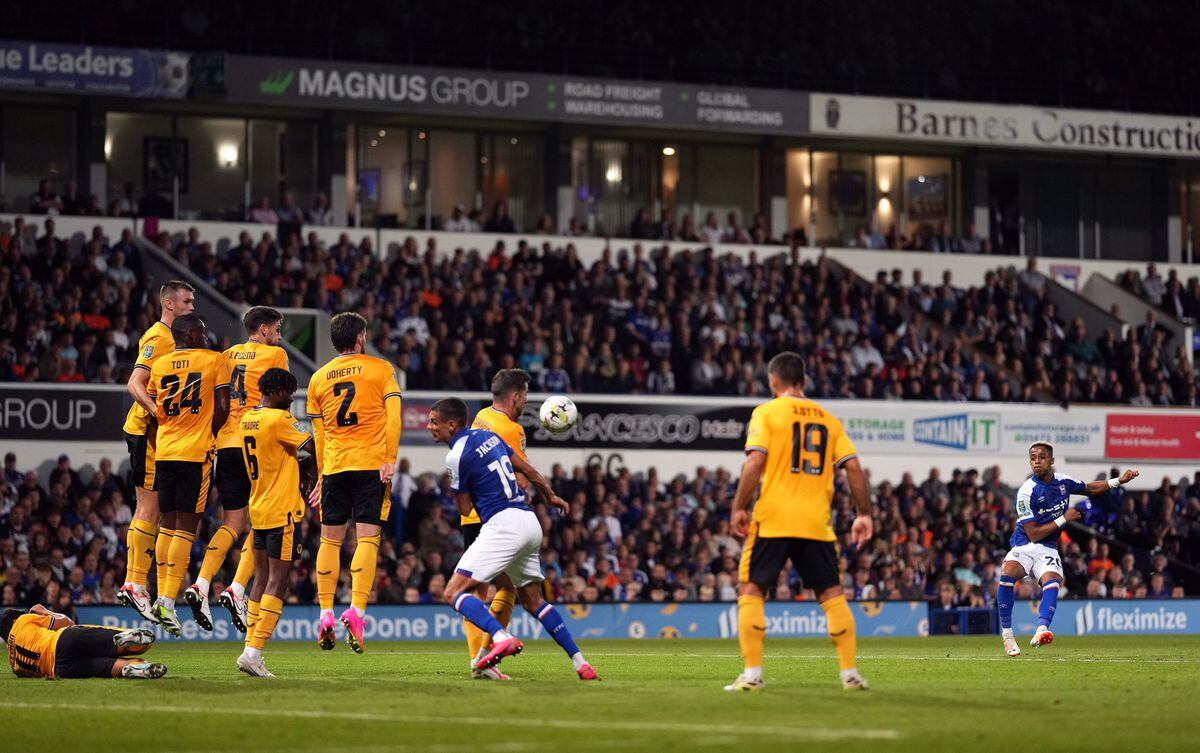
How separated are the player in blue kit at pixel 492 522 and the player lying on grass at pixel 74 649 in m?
2.53

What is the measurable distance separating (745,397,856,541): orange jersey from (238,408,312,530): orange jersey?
4335mm

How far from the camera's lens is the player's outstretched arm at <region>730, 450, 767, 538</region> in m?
11.4

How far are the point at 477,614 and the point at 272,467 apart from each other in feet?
8.78

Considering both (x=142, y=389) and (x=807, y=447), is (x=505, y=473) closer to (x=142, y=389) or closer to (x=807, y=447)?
(x=807, y=447)

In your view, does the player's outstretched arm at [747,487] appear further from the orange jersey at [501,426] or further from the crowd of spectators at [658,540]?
the crowd of spectators at [658,540]

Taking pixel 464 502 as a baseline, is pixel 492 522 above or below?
below

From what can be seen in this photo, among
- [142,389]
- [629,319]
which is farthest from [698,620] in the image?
[142,389]

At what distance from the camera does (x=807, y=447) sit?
1188 cm

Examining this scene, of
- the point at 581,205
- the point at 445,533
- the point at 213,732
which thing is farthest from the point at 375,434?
the point at 581,205

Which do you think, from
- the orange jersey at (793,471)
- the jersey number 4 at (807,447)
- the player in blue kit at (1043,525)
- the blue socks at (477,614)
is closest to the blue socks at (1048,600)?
the player in blue kit at (1043,525)

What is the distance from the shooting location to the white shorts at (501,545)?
41.8 ft

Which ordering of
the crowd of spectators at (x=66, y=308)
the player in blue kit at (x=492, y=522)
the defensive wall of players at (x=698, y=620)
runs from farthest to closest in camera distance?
the crowd of spectators at (x=66, y=308) → the defensive wall of players at (x=698, y=620) → the player in blue kit at (x=492, y=522)

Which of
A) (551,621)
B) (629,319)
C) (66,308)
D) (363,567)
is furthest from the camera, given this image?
(629,319)

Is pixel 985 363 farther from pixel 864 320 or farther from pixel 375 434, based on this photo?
pixel 375 434
